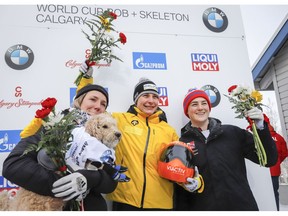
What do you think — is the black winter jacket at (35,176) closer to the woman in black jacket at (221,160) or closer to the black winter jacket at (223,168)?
the woman in black jacket at (221,160)

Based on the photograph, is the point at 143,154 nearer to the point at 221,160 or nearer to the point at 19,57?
the point at 221,160

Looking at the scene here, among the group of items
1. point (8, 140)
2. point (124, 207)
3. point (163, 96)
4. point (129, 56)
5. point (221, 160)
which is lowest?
point (124, 207)

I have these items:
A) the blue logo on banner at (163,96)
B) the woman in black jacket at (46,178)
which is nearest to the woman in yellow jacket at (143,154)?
the woman in black jacket at (46,178)

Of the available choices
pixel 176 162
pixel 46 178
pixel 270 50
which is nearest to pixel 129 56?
pixel 176 162

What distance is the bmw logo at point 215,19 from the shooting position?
3418 millimetres

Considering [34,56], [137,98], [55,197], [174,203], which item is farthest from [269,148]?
[34,56]

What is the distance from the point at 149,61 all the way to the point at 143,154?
50.7 inches

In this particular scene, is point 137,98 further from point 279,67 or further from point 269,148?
point 279,67

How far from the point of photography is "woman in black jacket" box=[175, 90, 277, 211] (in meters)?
2.23

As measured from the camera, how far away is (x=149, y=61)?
310 cm

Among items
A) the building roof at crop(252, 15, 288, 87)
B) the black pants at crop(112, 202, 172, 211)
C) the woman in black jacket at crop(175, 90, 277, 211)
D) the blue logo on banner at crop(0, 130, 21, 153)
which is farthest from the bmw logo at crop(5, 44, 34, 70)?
the building roof at crop(252, 15, 288, 87)

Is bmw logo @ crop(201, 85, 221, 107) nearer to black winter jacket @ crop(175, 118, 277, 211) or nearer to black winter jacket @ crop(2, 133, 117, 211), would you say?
black winter jacket @ crop(175, 118, 277, 211)

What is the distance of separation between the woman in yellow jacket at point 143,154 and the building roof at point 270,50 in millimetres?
3435

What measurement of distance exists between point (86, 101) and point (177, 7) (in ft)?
6.67
